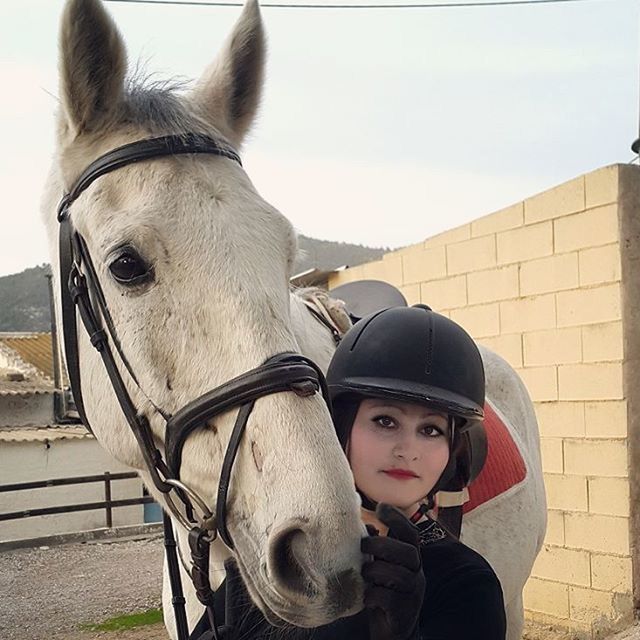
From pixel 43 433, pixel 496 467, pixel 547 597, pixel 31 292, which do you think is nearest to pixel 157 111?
pixel 496 467

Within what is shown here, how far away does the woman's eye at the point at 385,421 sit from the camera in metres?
1.64

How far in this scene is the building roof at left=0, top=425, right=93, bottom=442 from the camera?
17484 millimetres

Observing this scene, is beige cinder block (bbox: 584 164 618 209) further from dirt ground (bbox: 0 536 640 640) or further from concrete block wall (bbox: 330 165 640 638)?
dirt ground (bbox: 0 536 640 640)

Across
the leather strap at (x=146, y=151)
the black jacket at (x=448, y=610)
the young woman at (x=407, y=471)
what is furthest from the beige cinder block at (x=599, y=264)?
the leather strap at (x=146, y=151)

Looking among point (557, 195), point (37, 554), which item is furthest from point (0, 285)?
point (557, 195)

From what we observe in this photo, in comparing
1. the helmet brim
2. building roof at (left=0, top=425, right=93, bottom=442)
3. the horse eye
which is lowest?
building roof at (left=0, top=425, right=93, bottom=442)

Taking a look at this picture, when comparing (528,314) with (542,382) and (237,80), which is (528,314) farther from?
(237,80)

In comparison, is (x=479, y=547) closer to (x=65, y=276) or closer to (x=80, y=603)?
(x=65, y=276)

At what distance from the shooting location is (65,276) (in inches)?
63.9

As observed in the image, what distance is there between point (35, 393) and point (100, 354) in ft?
64.0

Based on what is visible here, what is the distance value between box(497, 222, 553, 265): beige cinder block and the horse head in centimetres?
368

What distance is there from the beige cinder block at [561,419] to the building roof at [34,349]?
23401 millimetres

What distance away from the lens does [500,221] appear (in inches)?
213

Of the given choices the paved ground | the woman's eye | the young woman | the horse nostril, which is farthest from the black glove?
the paved ground
